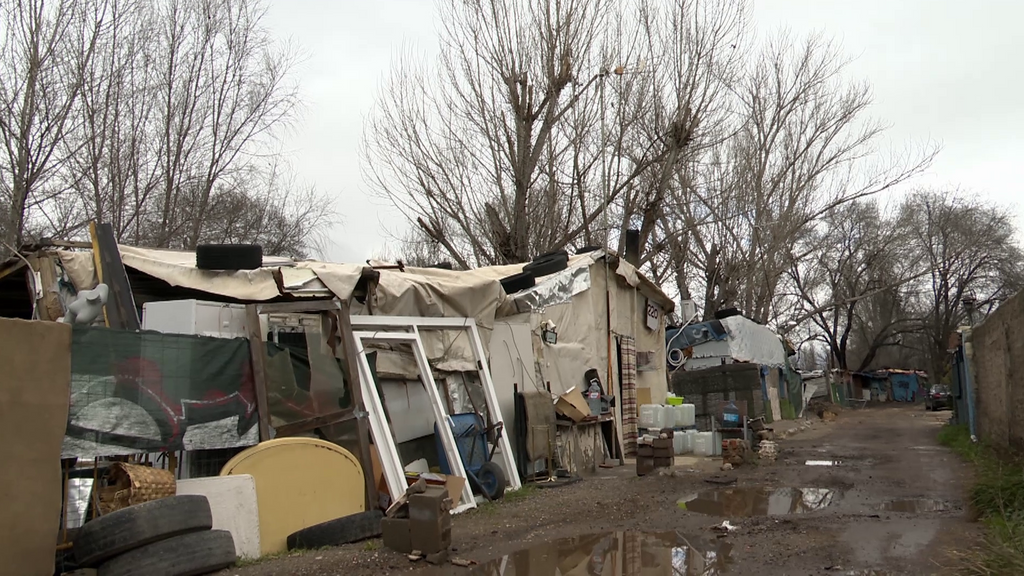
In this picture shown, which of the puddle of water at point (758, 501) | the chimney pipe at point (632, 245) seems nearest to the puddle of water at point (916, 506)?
the puddle of water at point (758, 501)

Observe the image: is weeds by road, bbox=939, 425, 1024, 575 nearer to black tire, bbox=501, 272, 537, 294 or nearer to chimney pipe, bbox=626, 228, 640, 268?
black tire, bbox=501, 272, 537, 294

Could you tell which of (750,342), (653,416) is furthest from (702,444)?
(750,342)

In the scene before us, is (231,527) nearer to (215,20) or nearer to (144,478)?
(144,478)

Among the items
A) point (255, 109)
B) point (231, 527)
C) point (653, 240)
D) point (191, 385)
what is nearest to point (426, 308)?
point (191, 385)

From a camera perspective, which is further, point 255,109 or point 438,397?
point 255,109

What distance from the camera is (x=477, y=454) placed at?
32.1ft

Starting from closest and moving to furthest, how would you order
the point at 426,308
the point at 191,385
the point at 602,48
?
1. the point at 191,385
2. the point at 426,308
3. the point at 602,48

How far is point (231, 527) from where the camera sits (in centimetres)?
636

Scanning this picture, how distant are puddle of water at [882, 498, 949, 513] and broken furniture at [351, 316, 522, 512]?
4321 mm

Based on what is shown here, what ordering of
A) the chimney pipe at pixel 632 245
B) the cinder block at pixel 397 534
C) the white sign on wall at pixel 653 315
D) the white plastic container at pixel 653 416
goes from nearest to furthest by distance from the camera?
1. the cinder block at pixel 397 534
2. the white plastic container at pixel 653 416
3. the white sign on wall at pixel 653 315
4. the chimney pipe at pixel 632 245

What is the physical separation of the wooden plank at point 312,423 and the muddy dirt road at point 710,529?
138cm

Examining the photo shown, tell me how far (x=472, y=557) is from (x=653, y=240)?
19239 mm

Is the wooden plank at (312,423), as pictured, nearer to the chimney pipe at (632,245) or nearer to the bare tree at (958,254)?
the chimney pipe at (632,245)

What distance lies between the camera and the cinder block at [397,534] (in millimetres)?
6430
